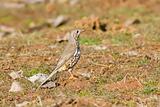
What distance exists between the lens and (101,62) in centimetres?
1429

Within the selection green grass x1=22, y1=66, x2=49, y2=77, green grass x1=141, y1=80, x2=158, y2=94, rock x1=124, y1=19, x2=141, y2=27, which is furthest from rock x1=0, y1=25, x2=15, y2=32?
green grass x1=141, y1=80, x2=158, y2=94

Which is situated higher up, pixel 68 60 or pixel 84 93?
pixel 68 60

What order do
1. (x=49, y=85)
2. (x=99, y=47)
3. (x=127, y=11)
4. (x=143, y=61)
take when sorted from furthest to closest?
(x=127, y=11)
(x=99, y=47)
(x=143, y=61)
(x=49, y=85)

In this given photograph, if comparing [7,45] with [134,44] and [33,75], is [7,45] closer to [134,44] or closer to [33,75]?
[134,44]

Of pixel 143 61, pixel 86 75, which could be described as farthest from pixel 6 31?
pixel 86 75

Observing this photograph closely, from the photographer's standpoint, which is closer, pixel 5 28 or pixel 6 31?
pixel 6 31

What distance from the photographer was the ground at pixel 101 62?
36.2 ft

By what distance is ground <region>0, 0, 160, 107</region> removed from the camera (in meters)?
11.0

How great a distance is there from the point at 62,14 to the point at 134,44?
31.4 feet

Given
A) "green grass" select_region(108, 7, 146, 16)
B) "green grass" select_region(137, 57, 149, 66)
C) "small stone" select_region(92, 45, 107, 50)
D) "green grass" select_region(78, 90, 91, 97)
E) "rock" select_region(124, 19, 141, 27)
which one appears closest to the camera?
"green grass" select_region(78, 90, 91, 97)

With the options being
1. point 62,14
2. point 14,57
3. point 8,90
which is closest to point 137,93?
point 8,90

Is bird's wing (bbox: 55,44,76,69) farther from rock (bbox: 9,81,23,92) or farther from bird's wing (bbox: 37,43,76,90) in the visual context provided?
rock (bbox: 9,81,23,92)

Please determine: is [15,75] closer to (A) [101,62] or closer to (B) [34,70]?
(B) [34,70]

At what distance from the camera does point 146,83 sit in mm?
12164
